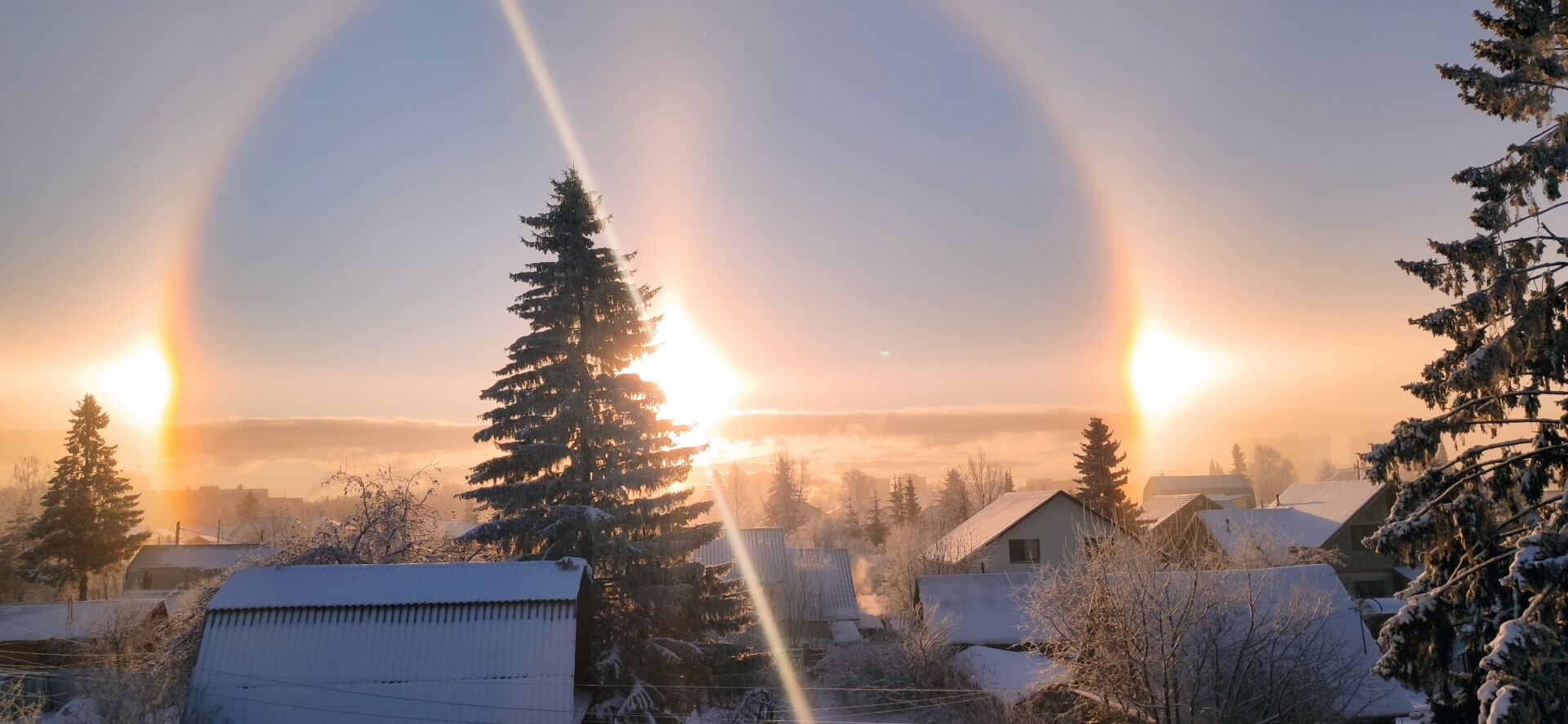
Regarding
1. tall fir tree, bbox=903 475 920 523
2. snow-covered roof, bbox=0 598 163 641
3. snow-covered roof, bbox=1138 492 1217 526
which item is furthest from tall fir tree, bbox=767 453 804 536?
snow-covered roof, bbox=0 598 163 641

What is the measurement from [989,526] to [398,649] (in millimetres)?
41333

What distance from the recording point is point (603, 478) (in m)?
25.8

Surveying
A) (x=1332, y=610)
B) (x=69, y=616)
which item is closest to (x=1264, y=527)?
(x=1332, y=610)

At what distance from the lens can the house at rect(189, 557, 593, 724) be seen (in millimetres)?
22406

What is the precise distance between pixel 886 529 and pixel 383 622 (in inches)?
3428

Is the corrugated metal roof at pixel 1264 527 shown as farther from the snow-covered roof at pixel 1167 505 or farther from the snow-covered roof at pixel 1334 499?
the snow-covered roof at pixel 1167 505

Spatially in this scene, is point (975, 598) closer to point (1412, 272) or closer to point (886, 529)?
point (1412, 272)

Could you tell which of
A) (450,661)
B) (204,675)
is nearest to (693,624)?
(450,661)

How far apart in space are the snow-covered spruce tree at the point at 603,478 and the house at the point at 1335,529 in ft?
127

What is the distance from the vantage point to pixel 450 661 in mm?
22859

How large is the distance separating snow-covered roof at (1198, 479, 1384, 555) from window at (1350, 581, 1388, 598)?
3.10 m

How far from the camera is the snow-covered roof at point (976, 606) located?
36.9 m

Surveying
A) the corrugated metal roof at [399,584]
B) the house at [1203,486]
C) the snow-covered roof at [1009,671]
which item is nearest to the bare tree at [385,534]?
the corrugated metal roof at [399,584]

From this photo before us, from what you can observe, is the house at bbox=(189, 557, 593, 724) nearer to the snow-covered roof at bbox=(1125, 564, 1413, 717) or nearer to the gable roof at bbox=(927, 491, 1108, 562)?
the snow-covered roof at bbox=(1125, 564, 1413, 717)
